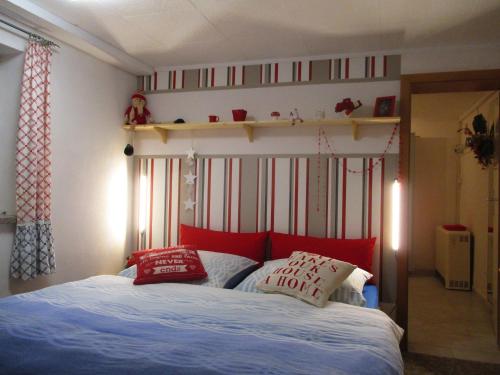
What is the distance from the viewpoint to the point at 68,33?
265 cm

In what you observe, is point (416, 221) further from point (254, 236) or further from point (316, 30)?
point (316, 30)

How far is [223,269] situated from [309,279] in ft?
2.23

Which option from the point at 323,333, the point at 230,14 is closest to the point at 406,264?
the point at 323,333

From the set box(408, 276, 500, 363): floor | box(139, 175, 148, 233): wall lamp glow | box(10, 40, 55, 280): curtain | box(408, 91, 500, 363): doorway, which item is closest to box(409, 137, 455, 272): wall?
box(408, 91, 500, 363): doorway

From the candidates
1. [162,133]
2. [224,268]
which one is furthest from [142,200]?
[224,268]

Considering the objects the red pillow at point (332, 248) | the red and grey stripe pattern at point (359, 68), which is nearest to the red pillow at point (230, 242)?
the red pillow at point (332, 248)

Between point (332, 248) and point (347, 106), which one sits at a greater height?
point (347, 106)

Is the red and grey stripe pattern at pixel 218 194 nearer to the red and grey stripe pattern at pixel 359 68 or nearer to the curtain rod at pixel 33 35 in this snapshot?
the red and grey stripe pattern at pixel 359 68

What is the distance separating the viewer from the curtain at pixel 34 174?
8.07ft

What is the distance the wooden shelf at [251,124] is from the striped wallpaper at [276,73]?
0.38 m

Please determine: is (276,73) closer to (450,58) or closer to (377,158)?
(377,158)

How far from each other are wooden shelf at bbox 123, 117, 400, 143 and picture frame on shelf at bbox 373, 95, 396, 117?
0.20 ft

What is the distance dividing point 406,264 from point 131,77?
286 cm

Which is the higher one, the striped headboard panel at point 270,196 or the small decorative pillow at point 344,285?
the striped headboard panel at point 270,196
